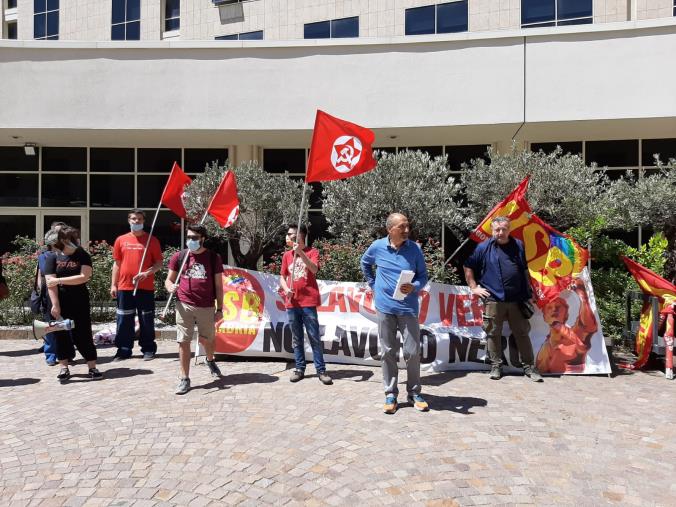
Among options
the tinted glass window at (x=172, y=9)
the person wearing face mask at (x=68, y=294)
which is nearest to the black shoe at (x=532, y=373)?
the person wearing face mask at (x=68, y=294)

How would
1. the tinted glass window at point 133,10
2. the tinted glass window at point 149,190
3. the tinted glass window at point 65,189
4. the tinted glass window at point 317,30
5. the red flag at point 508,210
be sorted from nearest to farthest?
the red flag at point 508,210
the tinted glass window at point 149,190
the tinted glass window at point 65,189
the tinted glass window at point 317,30
the tinted glass window at point 133,10

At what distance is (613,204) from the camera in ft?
28.8

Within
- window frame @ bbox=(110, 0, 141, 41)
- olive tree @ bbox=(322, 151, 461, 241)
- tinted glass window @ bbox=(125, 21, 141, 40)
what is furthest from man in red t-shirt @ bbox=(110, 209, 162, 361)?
tinted glass window @ bbox=(125, 21, 141, 40)

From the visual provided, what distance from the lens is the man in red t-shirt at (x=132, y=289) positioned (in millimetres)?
7152

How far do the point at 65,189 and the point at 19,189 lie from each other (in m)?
1.37

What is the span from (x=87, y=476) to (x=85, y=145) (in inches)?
509

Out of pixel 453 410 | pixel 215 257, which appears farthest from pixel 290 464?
pixel 215 257

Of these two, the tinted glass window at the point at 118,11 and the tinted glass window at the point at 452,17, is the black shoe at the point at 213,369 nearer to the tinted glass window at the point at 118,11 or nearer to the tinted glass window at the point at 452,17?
the tinted glass window at the point at 452,17

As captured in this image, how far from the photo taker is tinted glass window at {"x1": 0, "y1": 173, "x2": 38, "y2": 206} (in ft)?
49.5

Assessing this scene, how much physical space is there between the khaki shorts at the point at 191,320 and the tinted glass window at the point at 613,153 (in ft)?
36.3

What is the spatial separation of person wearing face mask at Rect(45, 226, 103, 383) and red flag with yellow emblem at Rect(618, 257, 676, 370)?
6515 millimetres

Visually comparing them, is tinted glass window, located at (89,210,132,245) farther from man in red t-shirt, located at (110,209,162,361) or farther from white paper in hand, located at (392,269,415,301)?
white paper in hand, located at (392,269,415,301)

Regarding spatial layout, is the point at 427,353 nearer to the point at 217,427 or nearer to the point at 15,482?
the point at 217,427

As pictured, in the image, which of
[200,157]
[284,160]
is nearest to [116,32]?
[200,157]
